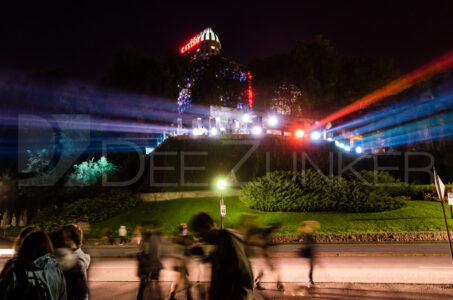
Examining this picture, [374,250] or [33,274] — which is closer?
[33,274]

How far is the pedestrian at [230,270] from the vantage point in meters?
3.76

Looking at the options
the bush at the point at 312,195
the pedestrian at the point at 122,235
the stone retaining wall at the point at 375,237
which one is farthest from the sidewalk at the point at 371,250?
the bush at the point at 312,195

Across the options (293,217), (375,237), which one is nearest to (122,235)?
(293,217)

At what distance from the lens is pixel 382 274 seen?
10.5m

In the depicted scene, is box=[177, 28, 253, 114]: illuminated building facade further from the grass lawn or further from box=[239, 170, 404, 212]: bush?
box=[239, 170, 404, 212]: bush

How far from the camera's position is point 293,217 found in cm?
Result: 2270

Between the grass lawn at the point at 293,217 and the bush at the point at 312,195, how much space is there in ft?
2.64

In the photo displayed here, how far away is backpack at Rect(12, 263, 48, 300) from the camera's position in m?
3.42

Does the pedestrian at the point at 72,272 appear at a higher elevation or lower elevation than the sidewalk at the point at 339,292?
higher

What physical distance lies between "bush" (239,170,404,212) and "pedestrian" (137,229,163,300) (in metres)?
17.7

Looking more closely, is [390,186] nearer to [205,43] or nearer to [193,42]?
[205,43]

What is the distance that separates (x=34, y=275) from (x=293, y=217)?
67.1 ft

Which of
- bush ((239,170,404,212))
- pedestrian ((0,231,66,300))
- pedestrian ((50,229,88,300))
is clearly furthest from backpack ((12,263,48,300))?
bush ((239,170,404,212))

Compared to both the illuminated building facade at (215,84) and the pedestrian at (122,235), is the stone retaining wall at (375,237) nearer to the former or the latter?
the pedestrian at (122,235)
